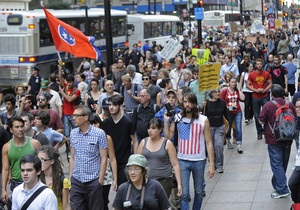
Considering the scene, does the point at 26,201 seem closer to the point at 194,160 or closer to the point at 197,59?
the point at 194,160

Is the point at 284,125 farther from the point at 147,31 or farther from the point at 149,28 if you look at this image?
the point at 149,28

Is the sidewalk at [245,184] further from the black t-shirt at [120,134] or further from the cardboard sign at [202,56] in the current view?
the cardboard sign at [202,56]

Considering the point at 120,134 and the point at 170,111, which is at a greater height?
the point at 170,111

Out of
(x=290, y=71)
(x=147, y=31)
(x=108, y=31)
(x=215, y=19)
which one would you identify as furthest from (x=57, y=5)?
(x=290, y=71)

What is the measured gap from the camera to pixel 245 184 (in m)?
11.8

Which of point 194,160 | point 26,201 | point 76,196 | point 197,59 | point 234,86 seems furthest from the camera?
point 197,59

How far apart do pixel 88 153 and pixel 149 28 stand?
36577 millimetres

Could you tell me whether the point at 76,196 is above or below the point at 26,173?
below

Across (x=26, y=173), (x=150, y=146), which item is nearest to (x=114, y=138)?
(x=150, y=146)

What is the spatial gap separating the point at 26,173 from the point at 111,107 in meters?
3.21

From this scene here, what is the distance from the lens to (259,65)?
1588 centimetres

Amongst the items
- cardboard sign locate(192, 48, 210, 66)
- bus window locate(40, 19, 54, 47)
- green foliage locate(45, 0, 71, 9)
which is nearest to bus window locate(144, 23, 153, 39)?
bus window locate(40, 19, 54, 47)

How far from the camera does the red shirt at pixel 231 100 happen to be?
14750 millimetres

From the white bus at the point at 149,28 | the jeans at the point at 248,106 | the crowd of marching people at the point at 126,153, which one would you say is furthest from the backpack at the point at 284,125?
the white bus at the point at 149,28
